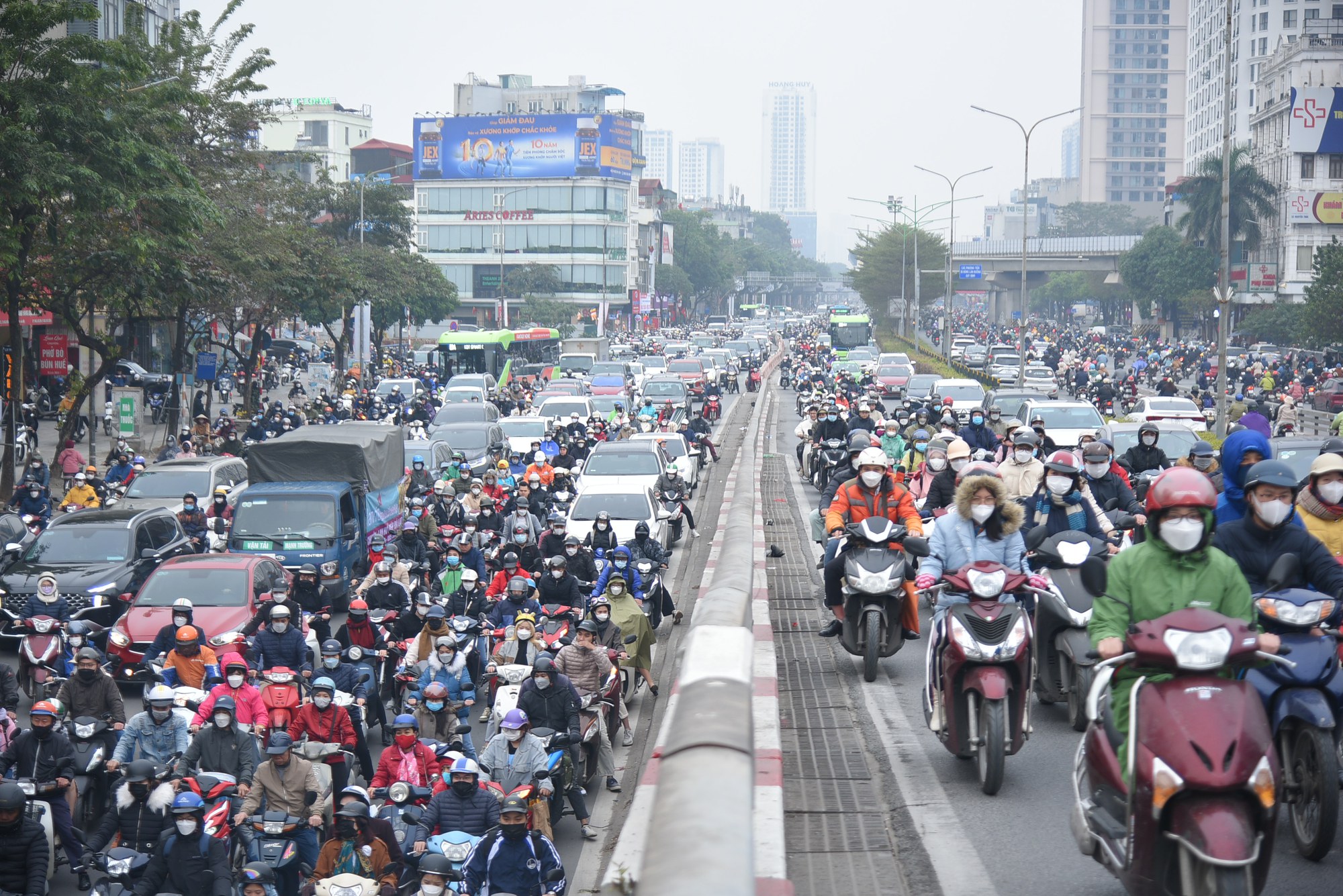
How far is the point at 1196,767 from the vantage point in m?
5.35

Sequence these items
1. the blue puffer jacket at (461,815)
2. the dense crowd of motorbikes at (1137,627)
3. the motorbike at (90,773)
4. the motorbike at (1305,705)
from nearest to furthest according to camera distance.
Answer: the dense crowd of motorbikes at (1137,627) → the motorbike at (1305,705) → the blue puffer jacket at (461,815) → the motorbike at (90,773)

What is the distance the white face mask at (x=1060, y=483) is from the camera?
35.3 ft

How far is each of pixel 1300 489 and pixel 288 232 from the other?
38.8m

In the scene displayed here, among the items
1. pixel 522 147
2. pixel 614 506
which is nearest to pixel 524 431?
pixel 614 506

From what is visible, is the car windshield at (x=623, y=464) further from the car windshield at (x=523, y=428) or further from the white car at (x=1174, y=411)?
the white car at (x=1174, y=411)

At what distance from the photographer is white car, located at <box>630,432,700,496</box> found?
27312mm

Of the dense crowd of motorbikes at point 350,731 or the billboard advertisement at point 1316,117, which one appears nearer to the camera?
the dense crowd of motorbikes at point 350,731

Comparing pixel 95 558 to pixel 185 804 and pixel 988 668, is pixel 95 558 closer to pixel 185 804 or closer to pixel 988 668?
pixel 185 804

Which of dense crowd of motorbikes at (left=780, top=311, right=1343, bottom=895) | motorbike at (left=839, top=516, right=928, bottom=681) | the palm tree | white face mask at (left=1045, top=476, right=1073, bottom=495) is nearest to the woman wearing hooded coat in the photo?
dense crowd of motorbikes at (left=780, top=311, right=1343, bottom=895)

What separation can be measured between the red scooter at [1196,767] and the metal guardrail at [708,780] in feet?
4.70

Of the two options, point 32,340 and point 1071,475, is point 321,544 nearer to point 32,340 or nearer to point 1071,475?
point 1071,475

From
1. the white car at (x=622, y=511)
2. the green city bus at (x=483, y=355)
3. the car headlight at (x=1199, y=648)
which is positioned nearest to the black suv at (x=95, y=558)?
the white car at (x=622, y=511)

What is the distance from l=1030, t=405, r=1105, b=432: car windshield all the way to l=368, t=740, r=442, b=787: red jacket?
17.9 meters

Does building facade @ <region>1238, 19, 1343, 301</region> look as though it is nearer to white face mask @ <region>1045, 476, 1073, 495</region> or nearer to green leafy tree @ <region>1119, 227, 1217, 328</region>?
green leafy tree @ <region>1119, 227, 1217, 328</region>
